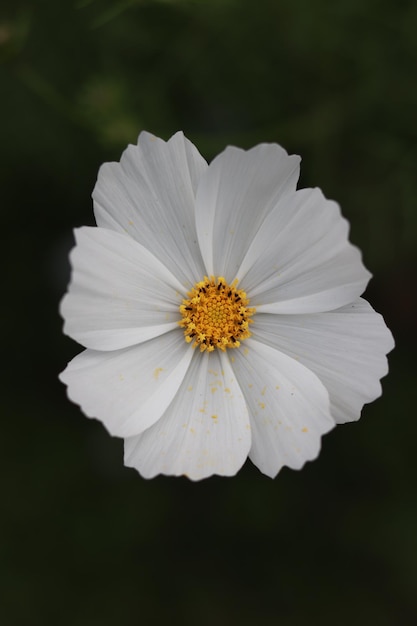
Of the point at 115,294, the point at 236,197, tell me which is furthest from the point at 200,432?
the point at 236,197

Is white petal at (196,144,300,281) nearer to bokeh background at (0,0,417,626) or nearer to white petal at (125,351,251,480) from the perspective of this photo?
white petal at (125,351,251,480)

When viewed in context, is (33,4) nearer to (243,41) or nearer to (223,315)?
→ (243,41)

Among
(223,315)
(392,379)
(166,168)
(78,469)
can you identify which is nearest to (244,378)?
(223,315)

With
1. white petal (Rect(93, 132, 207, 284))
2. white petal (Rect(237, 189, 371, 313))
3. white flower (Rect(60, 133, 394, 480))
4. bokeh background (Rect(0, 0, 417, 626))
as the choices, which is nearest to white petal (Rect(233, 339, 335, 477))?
white flower (Rect(60, 133, 394, 480))

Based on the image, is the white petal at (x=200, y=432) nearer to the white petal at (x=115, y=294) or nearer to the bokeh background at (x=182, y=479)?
the white petal at (x=115, y=294)

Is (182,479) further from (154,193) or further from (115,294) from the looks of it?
(154,193)


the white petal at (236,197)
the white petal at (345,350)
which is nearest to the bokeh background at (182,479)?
the white petal at (236,197)

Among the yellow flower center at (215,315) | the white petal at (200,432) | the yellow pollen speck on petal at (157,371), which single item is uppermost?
the yellow flower center at (215,315)
